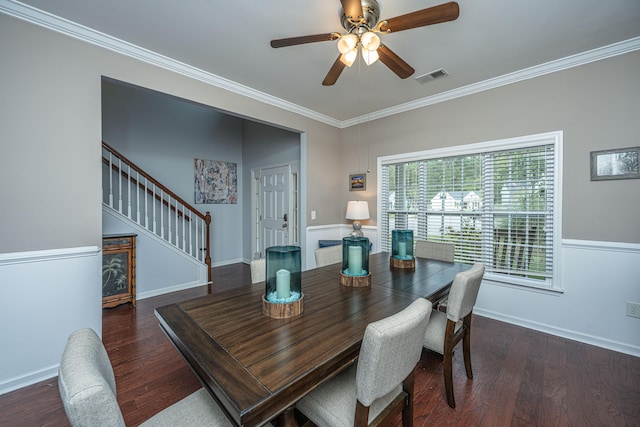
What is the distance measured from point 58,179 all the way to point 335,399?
2.47m

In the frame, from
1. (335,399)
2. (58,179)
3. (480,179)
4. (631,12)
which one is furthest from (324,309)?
(631,12)

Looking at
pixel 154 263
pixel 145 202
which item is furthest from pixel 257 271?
pixel 145 202

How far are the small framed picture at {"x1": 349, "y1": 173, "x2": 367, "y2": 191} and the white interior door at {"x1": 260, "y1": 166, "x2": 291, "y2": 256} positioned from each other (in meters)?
1.09

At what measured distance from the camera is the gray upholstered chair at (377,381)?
0.93 meters

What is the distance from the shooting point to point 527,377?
6.50 ft

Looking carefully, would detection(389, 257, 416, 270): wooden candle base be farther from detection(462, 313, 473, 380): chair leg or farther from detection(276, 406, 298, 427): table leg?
detection(276, 406, 298, 427): table leg

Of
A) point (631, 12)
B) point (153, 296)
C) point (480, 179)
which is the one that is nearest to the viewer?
point (631, 12)

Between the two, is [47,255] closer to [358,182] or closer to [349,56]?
[349,56]

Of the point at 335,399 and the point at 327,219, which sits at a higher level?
the point at 327,219

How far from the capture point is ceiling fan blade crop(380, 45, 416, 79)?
1797mm

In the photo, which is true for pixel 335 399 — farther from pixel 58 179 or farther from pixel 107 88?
pixel 107 88

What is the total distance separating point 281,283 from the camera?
1.35m

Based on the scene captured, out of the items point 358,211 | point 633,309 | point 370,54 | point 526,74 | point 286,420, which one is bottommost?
point 633,309

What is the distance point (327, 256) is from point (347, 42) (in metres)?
1.76
